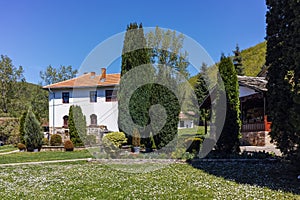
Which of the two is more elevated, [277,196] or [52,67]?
[52,67]

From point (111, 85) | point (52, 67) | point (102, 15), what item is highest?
point (52, 67)

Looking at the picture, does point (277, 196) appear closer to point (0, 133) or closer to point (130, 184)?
point (130, 184)

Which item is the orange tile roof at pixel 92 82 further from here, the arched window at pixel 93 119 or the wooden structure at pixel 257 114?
the wooden structure at pixel 257 114

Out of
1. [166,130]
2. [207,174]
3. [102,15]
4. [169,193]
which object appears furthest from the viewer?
[102,15]

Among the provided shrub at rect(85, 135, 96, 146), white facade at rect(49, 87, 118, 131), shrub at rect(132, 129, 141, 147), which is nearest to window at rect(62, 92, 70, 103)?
white facade at rect(49, 87, 118, 131)

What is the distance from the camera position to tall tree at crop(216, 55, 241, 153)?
1035 centimetres

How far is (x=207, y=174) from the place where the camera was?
6602 mm

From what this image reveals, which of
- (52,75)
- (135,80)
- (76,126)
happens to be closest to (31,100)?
(52,75)

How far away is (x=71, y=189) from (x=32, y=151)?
40.0ft

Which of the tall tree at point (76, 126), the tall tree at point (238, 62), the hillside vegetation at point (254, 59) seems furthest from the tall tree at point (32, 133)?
the hillside vegetation at point (254, 59)

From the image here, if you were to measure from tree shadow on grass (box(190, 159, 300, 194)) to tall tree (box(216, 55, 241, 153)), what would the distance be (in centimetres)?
202

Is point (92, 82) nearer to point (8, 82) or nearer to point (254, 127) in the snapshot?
point (254, 127)

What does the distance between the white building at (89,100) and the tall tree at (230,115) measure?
14.5m

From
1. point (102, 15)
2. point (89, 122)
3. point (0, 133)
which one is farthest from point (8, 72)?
point (102, 15)
